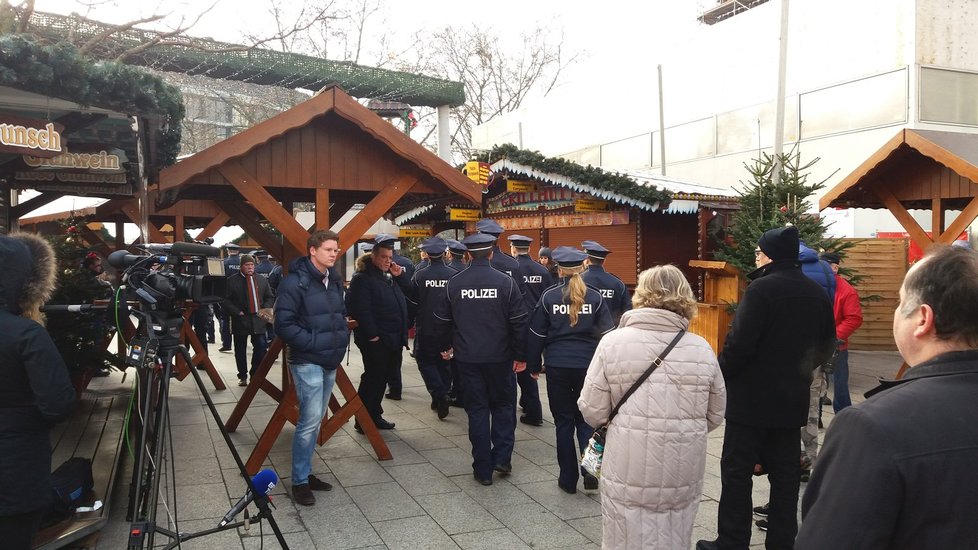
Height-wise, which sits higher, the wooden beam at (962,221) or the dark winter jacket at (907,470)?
the wooden beam at (962,221)

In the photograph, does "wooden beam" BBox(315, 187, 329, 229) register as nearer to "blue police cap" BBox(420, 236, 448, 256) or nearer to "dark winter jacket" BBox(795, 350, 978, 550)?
"blue police cap" BBox(420, 236, 448, 256)

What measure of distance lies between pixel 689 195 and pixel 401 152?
21.2ft

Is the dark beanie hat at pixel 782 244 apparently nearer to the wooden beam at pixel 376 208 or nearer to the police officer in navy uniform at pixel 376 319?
the wooden beam at pixel 376 208

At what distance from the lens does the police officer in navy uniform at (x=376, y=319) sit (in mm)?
6719

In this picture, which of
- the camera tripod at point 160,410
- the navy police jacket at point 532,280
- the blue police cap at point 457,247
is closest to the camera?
the camera tripod at point 160,410

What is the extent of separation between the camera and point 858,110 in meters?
16.7

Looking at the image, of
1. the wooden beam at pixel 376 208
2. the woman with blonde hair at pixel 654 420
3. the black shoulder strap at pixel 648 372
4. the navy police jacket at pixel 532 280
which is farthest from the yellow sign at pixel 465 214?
the black shoulder strap at pixel 648 372

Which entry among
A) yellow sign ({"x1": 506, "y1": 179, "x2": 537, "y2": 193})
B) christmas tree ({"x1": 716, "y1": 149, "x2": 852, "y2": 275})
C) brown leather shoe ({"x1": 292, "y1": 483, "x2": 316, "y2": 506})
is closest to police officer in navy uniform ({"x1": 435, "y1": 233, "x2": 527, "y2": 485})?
brown leather shoe ({"x1": 292, "y1": 483, "x2": 316, "y2": 506})

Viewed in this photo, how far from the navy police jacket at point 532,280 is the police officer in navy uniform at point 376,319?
1.74 meters

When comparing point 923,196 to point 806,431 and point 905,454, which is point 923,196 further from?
point 905,454

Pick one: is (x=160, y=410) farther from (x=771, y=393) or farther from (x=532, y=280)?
(x=532, y=280)

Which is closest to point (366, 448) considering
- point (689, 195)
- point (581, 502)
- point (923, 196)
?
point (581, 502)

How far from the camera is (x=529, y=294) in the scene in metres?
8.12

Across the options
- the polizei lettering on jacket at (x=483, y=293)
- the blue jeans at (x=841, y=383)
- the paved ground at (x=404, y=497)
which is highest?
the polizei lettering on jacket at (x=483, y=293)
